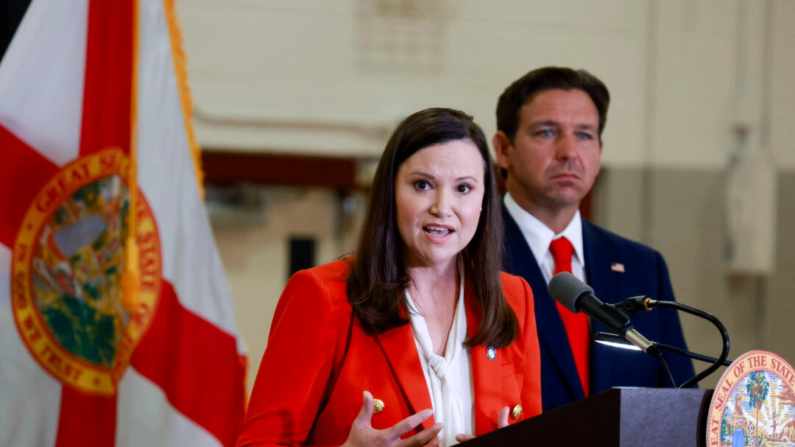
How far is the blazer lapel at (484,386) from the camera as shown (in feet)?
4.63

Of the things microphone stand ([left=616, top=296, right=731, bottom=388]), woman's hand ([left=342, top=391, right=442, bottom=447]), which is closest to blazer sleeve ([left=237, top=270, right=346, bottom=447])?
woman's hand ([left=342, top=391, right=442, bottom=447])

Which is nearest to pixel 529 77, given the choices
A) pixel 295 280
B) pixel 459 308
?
pixel 459 308

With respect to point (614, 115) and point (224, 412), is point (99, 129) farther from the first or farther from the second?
point (614, 115)

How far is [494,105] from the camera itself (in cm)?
450

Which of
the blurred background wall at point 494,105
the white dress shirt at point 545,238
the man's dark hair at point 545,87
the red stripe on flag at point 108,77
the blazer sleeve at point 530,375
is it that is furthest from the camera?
the blurred background wall at point 494,105

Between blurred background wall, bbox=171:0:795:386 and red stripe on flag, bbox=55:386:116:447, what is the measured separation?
6.90 feet

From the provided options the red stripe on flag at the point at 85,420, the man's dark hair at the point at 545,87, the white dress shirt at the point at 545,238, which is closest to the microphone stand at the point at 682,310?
the white dress shirt at the point at 545,238

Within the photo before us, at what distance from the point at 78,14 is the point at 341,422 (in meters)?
1.43

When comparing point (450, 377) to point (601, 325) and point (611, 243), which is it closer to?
point (601, 325)

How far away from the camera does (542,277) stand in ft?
6.37

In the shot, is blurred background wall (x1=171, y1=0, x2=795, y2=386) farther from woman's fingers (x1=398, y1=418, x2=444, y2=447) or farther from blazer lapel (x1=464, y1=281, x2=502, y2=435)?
woman's fingers (x1=398, y1=418, x2=444, y2=447)

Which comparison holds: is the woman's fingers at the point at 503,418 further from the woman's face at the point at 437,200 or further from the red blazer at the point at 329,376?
the woman's face at the point at 437,200

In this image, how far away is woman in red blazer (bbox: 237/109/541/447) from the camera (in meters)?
1.36

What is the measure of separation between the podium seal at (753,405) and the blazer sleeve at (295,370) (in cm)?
59
